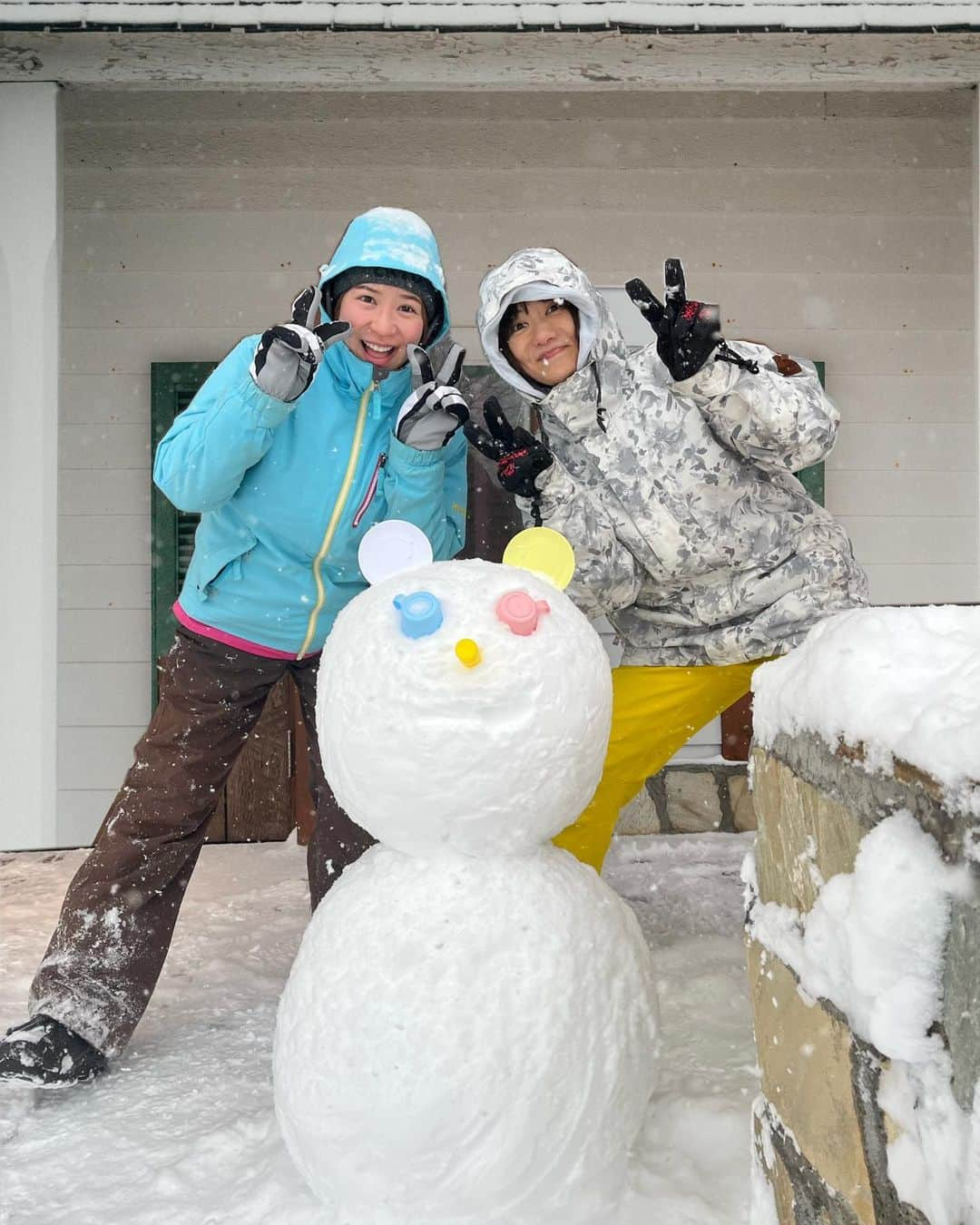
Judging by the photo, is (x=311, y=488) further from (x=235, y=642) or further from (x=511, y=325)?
(x=511, y=325)

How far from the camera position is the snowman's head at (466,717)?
5.34ft

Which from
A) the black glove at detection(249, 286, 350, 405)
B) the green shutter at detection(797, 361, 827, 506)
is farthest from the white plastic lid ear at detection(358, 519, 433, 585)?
the green shutter at detection(797, 361, 827, 506)

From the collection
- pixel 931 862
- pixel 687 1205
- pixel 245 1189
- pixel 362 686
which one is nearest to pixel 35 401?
pixel 362 686

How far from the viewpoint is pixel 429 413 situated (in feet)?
6.98

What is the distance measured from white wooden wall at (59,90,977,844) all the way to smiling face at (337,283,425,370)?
2.30 meters

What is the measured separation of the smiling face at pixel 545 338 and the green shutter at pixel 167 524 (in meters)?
2.44

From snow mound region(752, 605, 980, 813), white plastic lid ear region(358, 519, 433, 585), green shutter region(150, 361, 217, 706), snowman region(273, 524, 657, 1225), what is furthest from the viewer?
green shutter region(150, 361, 217, 706)

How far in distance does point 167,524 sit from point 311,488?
245 cm

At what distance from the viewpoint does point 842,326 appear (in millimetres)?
4625

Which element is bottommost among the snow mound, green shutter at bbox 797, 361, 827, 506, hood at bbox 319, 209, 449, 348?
the snow mound

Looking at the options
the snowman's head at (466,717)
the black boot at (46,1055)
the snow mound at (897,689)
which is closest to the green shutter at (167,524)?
the black boot at (46,1055)

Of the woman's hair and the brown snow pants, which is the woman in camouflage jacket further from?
the brown snow pants

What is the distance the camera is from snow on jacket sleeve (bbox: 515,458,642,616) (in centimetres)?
234

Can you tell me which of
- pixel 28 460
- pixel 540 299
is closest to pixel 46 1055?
pixel 540 299
